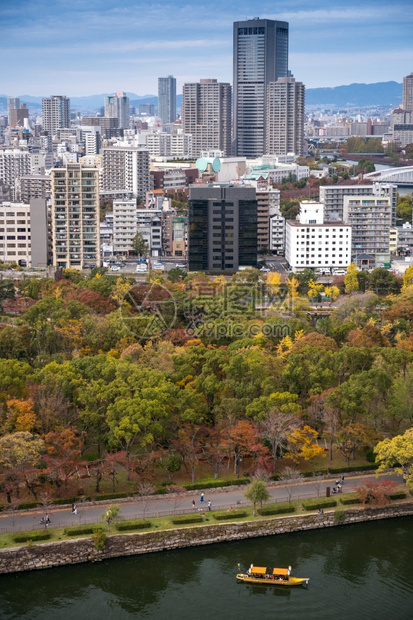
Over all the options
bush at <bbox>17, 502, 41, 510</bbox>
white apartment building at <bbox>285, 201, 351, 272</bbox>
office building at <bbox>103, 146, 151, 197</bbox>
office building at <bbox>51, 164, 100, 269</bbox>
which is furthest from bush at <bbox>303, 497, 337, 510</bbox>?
office building at <bbox>103, 146, 151, 197</bbox>

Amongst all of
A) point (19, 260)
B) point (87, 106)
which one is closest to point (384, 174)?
point (19, 260)

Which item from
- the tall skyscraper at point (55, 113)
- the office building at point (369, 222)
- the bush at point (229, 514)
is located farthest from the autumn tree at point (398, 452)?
the tall skyscraper at point (55, 113)

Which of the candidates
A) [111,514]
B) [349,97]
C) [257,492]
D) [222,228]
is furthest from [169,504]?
[349,97]

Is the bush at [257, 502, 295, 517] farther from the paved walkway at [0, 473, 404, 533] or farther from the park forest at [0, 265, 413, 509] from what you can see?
the park forest at [0, 265, 413, 509]

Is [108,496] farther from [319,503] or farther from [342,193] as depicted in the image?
[342,193]

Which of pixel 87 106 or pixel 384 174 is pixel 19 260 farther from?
pixel 87 106

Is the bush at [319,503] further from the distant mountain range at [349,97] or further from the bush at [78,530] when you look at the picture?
the distant mountain range at [349,97]
